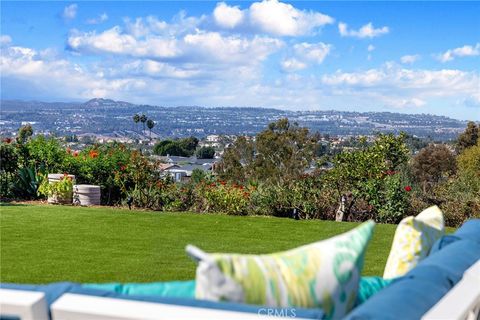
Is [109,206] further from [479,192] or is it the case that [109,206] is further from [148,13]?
[148,13]

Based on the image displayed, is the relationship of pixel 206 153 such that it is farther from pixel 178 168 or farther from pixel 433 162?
pixel 178 168

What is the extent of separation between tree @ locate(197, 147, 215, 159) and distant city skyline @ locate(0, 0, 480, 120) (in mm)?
3753

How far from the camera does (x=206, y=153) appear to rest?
2845 cm

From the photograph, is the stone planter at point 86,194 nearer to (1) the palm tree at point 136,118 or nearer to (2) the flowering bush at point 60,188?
(2) the flowering bush at point 60,188

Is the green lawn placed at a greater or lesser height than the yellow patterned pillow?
lesser

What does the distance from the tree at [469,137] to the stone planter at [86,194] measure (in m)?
24.9

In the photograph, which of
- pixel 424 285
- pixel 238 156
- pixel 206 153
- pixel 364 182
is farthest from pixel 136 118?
pixel 424 285

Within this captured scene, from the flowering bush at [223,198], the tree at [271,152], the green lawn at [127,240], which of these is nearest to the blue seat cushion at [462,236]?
the green lawn at [127,240]

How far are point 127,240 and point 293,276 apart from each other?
4625 millimetres

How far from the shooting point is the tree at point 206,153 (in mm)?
28359

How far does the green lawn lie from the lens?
4516mm

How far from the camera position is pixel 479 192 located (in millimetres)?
7504

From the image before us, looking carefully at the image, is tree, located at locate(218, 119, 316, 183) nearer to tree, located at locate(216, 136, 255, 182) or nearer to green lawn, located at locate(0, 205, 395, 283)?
tree, located at locate(216, 136, 255, 182)

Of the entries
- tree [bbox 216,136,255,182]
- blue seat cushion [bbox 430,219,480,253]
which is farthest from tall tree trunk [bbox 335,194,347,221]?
tree [bbox 216,136,255,182]
